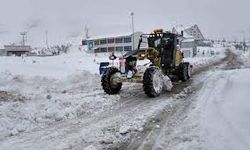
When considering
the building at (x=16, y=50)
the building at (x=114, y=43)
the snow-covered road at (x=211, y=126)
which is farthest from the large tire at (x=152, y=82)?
the building at (x=16, y=50)

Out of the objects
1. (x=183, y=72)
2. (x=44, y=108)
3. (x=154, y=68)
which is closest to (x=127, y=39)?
(x=183, y=72)

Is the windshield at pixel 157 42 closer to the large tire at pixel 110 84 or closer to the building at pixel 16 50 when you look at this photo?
the large tire at pixel 110 84

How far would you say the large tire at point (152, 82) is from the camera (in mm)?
13336

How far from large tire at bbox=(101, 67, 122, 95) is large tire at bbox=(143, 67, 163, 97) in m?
1.64

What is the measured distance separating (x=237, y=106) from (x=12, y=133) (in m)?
5.39

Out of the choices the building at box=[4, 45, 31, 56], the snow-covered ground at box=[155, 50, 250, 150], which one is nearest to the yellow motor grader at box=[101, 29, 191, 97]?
the snow-covered ground at box=[155, 50, 250, 150]

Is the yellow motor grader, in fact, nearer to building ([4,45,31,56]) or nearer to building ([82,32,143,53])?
building ([82,32,143,53])

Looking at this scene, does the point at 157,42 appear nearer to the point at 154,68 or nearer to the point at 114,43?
the point at 154,68

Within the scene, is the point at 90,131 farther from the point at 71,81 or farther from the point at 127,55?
the point at 71,81

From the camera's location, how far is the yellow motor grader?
1370cm

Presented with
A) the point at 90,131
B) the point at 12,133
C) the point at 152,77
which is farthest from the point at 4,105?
the point at 152,77

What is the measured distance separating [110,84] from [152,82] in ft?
6.38

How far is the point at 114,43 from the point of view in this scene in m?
102

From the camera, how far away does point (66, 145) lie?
7.86m
